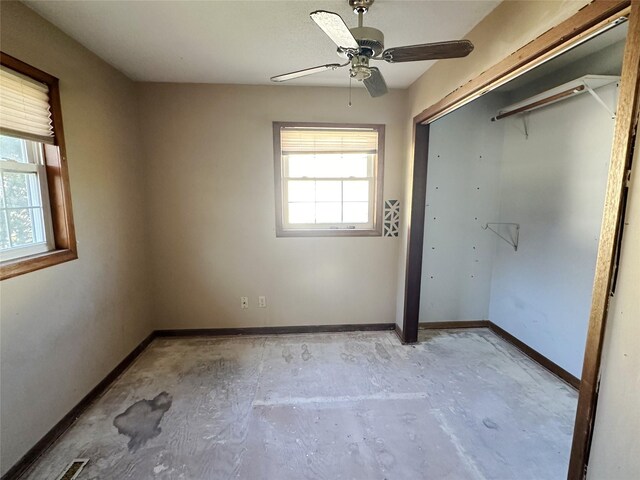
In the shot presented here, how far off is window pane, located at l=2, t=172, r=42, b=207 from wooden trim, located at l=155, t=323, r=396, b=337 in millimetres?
1723

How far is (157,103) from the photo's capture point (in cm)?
269

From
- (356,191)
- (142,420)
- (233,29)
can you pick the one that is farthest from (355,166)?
(142,420)

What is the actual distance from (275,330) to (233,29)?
2.62m

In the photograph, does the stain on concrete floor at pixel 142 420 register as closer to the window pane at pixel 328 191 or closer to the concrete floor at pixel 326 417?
the concrete floor at pixel 326 417

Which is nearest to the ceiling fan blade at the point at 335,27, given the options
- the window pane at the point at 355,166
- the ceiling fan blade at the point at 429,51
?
the ceiling fan blade at the point at 429,51

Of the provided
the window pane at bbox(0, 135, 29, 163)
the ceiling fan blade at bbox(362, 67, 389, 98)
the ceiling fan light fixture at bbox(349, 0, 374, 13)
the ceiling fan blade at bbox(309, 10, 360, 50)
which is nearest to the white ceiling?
the ceiling fan light fixture at bbox(349, 0, 374, 13)

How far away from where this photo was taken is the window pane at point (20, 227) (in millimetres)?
1624

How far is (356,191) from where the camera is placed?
9.88 ft

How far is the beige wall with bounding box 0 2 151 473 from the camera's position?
59.7 inches

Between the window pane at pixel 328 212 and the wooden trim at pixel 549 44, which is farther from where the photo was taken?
the window pane at pixel 328 212

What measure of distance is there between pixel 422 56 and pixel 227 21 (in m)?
1.18

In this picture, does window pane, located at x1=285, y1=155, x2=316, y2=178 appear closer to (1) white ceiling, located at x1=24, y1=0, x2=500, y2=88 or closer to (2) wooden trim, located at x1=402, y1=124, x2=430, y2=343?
(1) white ceiling, located at x1=24, y1=0, x2=500, y2=88

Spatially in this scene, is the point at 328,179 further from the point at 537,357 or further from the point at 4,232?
the point at 537,357

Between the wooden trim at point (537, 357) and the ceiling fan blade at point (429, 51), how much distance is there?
2438 millimetres
